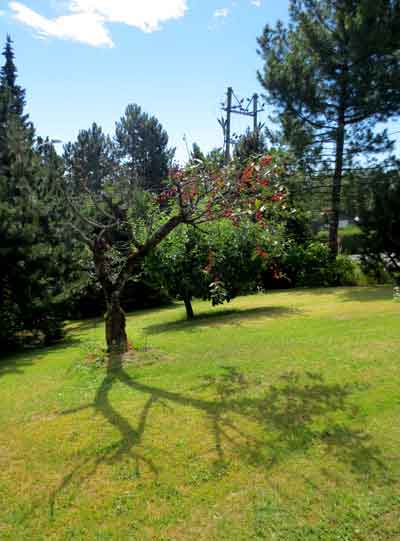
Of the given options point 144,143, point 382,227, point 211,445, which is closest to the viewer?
point 211,445

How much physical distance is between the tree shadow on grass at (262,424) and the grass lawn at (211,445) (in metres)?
0.02

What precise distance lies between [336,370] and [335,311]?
4890 mm

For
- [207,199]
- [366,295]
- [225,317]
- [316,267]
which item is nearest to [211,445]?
[207,199]

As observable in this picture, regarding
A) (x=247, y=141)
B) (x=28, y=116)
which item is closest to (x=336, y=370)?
(x=247, y=141)

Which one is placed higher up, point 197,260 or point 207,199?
point 207,199

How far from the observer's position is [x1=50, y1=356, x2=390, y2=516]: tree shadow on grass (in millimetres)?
3416

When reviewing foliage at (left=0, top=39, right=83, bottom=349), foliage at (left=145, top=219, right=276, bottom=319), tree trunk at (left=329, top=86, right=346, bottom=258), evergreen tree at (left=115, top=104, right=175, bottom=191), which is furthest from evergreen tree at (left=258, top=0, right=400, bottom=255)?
evergreen tree at (left=115, top=104, right=175, bottom=191)

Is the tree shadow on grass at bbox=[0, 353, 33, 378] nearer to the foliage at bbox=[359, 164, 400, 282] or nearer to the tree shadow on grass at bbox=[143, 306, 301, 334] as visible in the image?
the tree shadow on grass at bbox=[143, 306, 301, 334]

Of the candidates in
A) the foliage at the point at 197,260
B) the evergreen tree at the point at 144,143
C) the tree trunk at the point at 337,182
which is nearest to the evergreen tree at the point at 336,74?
the tree trunk at the point at 337,182

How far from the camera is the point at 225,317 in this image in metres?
11.1

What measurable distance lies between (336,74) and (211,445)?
55.8 ft

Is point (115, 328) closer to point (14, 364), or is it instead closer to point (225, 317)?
point (14, 364)

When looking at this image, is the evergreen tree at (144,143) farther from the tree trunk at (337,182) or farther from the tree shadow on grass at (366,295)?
the tree shadow on grass at (366,295)

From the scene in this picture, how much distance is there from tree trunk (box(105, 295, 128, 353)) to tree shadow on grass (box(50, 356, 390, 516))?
1632 mm
